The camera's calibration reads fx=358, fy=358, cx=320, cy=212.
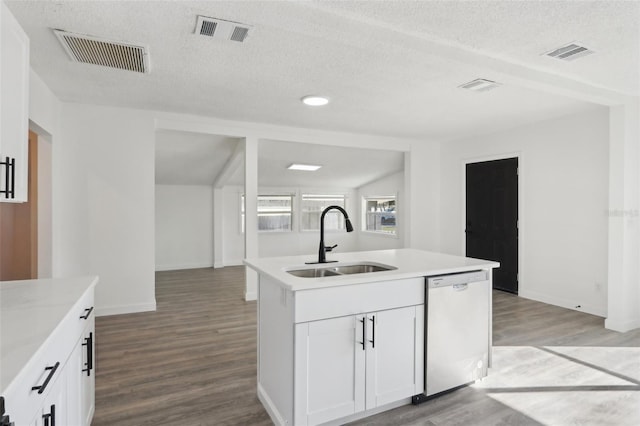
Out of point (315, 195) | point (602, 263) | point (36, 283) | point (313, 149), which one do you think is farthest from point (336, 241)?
point (36, 283)

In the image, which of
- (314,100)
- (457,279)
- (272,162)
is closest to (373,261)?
(457,279)

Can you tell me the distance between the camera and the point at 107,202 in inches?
162

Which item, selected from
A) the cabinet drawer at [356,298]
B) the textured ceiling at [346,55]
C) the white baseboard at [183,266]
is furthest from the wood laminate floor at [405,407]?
the white baseboard at [183,266]

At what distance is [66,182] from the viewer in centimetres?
396

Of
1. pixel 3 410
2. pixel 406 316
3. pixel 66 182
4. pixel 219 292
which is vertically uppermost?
pixel 66 182

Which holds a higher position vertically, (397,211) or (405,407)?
(397,211)

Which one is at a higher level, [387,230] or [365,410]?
[387,230]

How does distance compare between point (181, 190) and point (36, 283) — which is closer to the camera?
point (36, 283)

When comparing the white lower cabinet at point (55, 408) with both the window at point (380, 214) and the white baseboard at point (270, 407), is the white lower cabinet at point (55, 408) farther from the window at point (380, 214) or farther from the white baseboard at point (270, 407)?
the window at point (380, 214)

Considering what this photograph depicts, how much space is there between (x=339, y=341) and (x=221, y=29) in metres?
2.05

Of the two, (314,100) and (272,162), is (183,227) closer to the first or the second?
(272,162)

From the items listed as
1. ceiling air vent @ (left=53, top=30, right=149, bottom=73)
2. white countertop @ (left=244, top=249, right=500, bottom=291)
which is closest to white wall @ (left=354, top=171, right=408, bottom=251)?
white countertop @ (left=244, top=249, right=500, bottom=291)

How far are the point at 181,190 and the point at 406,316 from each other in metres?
6.20

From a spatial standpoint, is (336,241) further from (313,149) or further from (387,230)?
(313,149)
